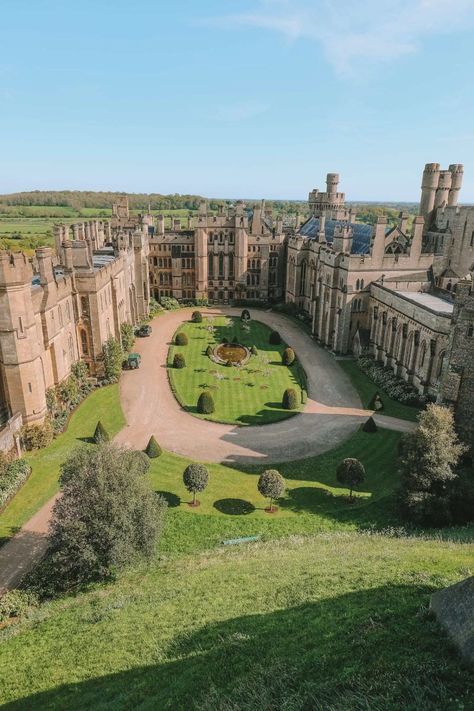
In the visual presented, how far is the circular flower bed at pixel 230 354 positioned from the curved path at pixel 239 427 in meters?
5.87

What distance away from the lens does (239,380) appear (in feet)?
149

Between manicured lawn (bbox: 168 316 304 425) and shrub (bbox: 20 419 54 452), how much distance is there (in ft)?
37.0

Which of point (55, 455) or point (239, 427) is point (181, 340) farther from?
point (55, 455)

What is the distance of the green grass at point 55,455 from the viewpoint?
25.7 metres

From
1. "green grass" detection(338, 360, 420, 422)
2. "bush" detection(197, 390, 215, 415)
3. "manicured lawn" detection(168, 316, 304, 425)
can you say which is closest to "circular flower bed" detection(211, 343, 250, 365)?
"manicured lawn" detection(168, 316, 304, 425)

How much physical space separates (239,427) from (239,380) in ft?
30.4

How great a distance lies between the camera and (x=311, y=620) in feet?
49.2

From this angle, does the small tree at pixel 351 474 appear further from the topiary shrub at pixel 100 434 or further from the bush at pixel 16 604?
the bush at pixel 16 604

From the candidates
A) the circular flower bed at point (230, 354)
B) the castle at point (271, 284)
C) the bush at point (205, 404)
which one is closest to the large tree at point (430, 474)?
the castle at point (271, 284)

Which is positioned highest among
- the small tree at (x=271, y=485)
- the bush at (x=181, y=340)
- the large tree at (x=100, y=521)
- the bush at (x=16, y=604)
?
the large tree at (x=100, y=521)

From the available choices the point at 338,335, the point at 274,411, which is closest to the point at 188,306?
the point at 338,335

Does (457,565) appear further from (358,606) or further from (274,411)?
(274,411)

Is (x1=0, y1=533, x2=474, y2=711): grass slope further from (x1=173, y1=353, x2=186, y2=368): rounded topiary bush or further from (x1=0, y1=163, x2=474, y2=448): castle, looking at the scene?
(x1=173, y1=353, x2=186, y2=368): rounded topiary bush

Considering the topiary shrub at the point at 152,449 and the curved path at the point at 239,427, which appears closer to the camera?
the topiary shrub at the point at 152,449
